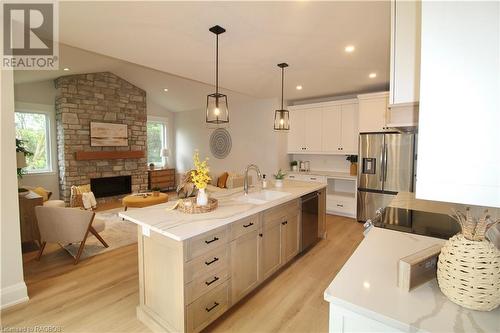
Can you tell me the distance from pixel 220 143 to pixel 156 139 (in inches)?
101

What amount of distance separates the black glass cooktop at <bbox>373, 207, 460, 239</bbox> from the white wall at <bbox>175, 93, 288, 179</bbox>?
3.83m

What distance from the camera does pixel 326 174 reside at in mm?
5328

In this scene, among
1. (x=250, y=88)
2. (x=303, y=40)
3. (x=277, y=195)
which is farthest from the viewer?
(x=250, y=88)

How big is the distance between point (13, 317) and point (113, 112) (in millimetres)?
5538

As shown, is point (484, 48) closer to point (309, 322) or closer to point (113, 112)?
point (309, 322)

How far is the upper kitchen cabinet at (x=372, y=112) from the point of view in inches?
176

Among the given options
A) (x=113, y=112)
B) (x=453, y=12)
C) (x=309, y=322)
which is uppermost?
(x=113, y=112)

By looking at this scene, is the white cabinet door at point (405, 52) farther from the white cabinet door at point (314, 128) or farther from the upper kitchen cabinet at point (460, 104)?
the white cabinet door at point (314, 128)

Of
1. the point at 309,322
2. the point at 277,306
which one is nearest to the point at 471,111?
the point at 309,322

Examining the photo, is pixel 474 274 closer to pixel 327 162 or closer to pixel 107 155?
pixel 327 162

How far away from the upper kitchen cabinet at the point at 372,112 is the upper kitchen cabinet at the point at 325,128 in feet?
1.06

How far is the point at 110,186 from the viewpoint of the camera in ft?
22.1

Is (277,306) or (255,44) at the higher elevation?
(255,44)

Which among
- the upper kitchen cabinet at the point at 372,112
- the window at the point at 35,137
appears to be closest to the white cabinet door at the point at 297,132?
the upper kitchen cabinet at the point at 372,112
